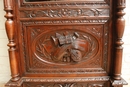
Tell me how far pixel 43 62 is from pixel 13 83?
0.68 feet

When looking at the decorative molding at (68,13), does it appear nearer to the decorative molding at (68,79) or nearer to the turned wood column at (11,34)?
the turned wood column at (11,34)

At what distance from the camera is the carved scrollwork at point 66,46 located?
→ 776 mm

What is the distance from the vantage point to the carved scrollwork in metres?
0.78

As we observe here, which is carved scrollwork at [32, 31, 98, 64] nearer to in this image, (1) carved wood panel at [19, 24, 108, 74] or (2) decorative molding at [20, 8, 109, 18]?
(1) carved wood panel at [19, 24, 108, 74]

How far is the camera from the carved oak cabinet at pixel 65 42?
0.74 m

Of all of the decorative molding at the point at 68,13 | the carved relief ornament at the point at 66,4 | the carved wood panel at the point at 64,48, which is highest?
the carved relief ornament at the point at 66,4

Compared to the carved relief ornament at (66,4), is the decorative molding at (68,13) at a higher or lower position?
lower

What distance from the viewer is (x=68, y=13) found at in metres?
0.75

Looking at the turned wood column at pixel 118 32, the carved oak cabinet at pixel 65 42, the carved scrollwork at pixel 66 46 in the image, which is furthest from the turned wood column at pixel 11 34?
the turned wood column at pixel 118 32

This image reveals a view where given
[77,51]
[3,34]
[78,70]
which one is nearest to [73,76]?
[78,70]

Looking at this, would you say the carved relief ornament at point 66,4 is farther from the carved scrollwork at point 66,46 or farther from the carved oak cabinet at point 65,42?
the carved scrollwork at point 66,46

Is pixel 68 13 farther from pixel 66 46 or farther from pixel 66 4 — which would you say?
pixel 66 46

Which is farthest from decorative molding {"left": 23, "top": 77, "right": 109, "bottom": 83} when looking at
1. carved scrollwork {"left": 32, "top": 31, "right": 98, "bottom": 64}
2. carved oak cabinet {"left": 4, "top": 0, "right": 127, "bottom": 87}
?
carved scrollwork {"left": 32, "top": 31, "right": 98, "bottom": 64}

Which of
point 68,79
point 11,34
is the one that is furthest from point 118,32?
point 11,34
